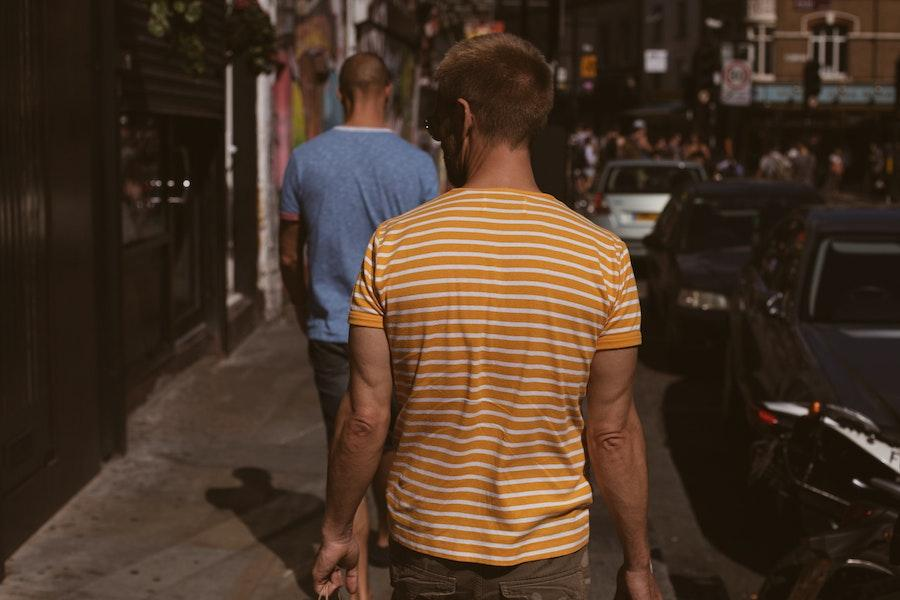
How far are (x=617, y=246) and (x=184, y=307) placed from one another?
8.46m

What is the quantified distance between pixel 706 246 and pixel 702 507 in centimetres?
605

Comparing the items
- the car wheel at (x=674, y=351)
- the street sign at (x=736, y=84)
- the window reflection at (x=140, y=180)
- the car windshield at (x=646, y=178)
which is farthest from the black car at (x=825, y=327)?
the street sign at (x=736, y=84)

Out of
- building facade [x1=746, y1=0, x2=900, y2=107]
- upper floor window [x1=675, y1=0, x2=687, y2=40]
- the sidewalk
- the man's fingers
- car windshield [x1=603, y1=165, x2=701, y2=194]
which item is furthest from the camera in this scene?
upper floor window [x1=675, y1=0, x2=687, y2=40]

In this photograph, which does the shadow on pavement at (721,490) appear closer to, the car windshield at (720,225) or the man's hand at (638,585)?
the car windshield at (720,225)

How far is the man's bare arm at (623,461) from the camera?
303 centimetres

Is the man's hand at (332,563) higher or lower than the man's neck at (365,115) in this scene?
lower

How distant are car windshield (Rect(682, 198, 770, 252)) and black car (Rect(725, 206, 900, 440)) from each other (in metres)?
3.99

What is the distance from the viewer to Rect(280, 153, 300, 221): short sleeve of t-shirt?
17.3 feet

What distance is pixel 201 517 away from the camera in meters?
6.86

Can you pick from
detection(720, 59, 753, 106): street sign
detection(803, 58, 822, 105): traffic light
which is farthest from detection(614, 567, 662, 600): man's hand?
detection(803, 58, 822, 105): traffic light

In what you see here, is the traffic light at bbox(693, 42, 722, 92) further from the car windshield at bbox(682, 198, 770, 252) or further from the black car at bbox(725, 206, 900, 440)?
the black car at bbox(725, 206, 900, 440)

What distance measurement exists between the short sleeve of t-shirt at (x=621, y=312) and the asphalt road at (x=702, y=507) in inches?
102

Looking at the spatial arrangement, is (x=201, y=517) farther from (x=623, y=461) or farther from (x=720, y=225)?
(x=720, y=225)

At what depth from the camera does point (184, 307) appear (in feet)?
36.4
